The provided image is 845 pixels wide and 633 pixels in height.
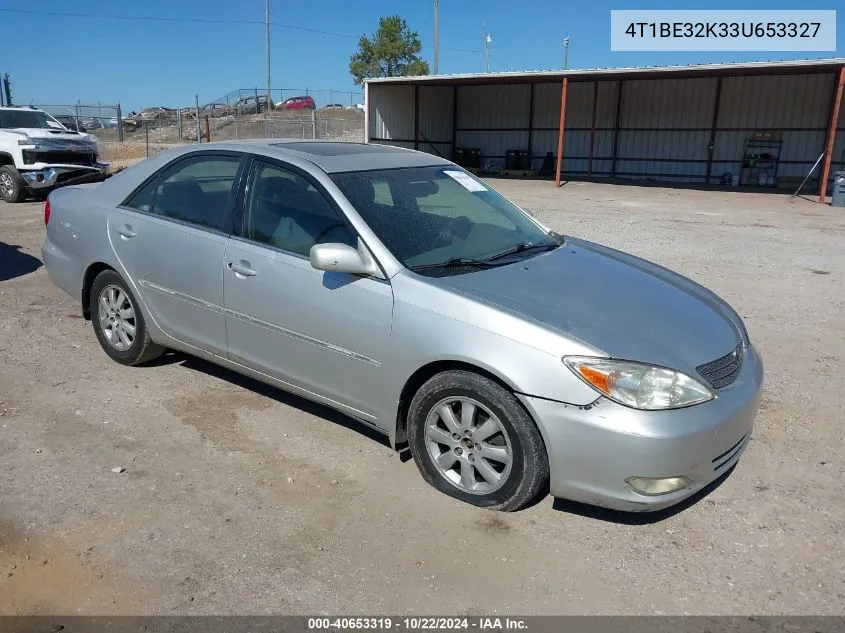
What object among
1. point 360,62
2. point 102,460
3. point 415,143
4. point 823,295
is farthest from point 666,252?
point 360,62

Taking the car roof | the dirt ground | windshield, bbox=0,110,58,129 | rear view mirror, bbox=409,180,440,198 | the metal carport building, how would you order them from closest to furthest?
1. the dirt ground
2. the car roof
3. rear view mirror, bbox=409,180,440,198
4. windshield, bbox=0,110,58,129
5. the metal carport building

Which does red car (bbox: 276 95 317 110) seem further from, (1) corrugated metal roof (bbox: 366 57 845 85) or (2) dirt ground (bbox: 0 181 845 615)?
(2) dirt ground (bbox: 0 181 845 615)

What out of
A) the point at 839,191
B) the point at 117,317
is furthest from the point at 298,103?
the point at 117,317

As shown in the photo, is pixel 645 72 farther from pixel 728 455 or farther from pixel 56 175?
pixel 728 455

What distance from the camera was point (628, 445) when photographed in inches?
110

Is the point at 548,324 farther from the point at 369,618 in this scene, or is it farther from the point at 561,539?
the point at 369,618

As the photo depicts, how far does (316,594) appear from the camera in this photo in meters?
2.70

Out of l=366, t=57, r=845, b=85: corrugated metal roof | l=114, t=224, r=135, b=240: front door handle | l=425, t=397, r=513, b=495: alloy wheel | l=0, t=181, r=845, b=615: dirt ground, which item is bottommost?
l=0, t=181, r=845, b=615: dirt ground

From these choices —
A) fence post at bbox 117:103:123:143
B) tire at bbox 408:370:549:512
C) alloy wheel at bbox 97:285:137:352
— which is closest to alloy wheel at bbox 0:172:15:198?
alloy wheel at bbox 97:285:137:352

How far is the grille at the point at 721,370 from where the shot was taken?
3.05 metres

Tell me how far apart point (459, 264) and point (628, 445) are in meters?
1.29

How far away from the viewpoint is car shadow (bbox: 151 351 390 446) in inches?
162

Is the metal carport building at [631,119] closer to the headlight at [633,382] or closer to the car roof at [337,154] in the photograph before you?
the car roof at [337,154]

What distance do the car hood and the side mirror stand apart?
40 cm
